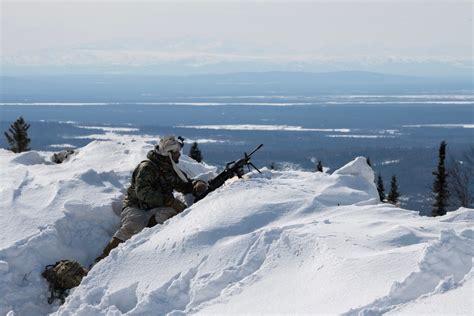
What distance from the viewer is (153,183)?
38.4 feet

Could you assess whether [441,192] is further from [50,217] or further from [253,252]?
[253,252]

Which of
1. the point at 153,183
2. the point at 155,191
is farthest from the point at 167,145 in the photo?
the point at 155,191

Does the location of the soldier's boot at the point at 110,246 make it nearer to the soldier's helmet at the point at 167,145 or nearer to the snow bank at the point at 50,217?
the snow bank at the point at 50,217

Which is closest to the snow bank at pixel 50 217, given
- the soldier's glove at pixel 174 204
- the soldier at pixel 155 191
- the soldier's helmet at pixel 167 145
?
the soldier at pixel 155 191

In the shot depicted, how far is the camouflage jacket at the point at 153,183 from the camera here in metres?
11.5

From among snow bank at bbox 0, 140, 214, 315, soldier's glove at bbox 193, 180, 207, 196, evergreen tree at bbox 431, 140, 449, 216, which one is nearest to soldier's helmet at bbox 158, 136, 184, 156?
soldier's glove at bbox 193, 180, 207, 196

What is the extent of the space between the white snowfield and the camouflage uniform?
602 mm

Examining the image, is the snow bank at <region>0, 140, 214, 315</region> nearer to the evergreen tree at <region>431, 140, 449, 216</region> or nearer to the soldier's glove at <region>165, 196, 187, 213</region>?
the soldier's glove at <region>165, 196, 187, 213</region>

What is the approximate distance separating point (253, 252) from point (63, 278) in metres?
2.90

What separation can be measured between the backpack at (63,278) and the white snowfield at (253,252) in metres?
0.14

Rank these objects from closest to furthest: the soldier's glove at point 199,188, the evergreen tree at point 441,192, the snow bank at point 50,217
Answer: the snow bank at point 50,217 < the soldier's glove at point 199,188 < the evergreen tree at point 441,192

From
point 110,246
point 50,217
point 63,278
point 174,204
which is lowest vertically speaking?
point 63,278

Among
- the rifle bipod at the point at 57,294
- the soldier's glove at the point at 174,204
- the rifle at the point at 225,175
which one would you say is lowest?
the rifle bipod at the point at 57,294

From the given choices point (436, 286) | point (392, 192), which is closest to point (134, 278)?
point (436, 286)
